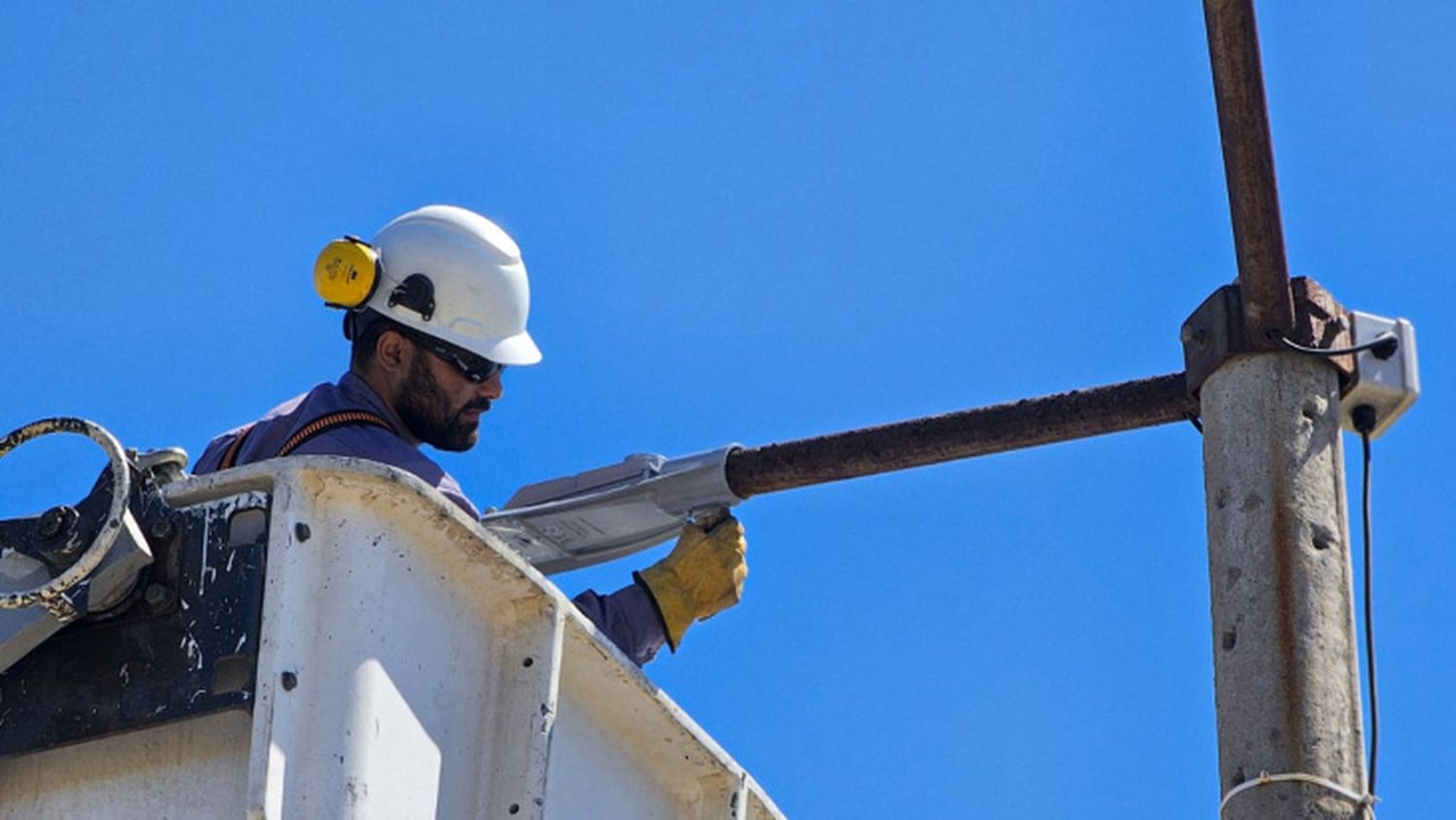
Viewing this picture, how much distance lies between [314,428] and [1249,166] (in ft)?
7.58

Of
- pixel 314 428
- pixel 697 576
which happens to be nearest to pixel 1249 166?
pixel 697 576

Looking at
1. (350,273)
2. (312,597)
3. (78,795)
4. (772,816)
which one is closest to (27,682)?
(78,795)

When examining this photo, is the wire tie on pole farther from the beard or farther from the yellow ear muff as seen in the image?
the yellow ear muff

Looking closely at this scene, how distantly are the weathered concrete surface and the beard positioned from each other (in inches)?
85.1

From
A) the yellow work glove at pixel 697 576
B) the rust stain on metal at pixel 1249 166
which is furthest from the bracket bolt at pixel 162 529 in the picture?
the rust stain on metal at pixel 1249 166

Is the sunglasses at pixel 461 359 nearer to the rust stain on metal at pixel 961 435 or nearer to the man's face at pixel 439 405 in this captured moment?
the man's face at pixel 439 405

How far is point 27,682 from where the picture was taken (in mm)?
5184

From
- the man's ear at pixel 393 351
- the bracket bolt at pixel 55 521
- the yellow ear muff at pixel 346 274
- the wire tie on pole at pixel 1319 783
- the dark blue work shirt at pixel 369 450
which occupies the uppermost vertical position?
the yellow ear muff at pixel 346 274

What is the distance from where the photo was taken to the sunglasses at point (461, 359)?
7.25 m

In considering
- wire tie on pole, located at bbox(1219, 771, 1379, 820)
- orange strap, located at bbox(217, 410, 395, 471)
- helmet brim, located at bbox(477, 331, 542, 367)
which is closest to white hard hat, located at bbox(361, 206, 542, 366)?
helmet brim, located at bbox(477, 331, 542, 367)

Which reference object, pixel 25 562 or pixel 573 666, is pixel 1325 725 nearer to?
pixel 573 666

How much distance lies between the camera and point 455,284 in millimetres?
7352

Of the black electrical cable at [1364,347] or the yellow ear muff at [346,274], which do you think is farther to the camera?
the yellow ear muff at [346,274]

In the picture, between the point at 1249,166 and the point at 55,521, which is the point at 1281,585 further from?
the point at 55,521
